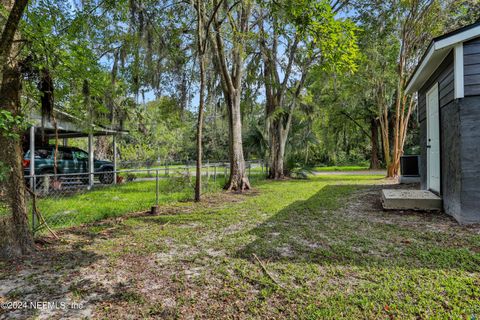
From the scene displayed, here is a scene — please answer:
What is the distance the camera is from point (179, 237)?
404 cm

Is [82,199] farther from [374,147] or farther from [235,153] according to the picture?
[374,147]

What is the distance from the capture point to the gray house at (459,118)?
13.8 ft

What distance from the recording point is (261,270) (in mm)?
2811

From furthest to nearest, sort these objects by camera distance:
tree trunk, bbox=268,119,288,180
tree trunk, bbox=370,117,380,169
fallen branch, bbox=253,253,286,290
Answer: tree trunk, bbox=370,117,380,169, tree trunk, bbox=268,119,288,180, fallen branch, bbox=253,253,286,290

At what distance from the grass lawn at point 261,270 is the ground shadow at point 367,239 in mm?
14

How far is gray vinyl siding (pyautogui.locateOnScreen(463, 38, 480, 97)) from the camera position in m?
4.23

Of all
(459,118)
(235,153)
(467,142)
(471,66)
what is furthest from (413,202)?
(235,153)

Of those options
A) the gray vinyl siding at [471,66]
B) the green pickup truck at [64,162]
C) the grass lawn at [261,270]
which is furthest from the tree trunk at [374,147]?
the green pickup truck at [64,162]

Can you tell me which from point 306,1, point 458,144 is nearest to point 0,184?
point 306,1

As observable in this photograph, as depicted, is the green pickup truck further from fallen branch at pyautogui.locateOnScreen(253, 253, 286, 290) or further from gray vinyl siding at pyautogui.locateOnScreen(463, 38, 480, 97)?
gray vinyl siding at pyautogui.locateOnScreen(463, 38, 480, 97)

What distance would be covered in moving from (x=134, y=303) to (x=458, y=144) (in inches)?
194

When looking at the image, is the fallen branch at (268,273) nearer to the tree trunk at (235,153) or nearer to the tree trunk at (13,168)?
the tree trunk at (13,168)

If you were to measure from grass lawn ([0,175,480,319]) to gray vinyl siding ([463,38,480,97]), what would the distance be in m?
2.07

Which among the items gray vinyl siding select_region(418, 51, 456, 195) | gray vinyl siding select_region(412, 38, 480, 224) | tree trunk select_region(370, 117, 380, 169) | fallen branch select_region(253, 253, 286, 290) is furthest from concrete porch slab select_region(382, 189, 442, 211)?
tree trunk select_region(370, 117, 380, 169)
